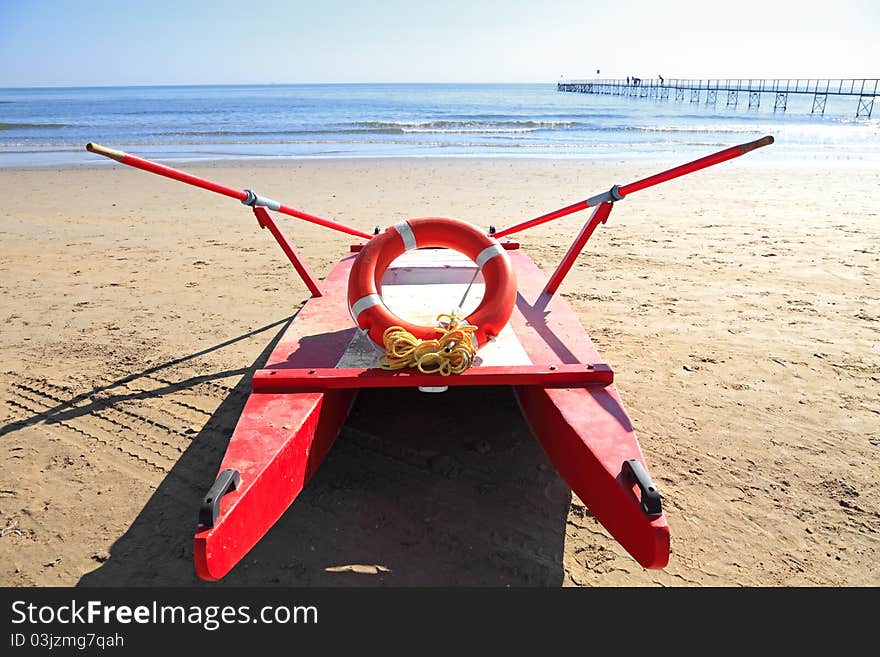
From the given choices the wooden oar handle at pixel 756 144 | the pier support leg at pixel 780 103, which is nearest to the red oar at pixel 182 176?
the wooden oar handle at pixel 756 144

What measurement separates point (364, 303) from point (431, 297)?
0.86m

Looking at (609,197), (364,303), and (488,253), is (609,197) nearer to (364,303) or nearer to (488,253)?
(488,253)

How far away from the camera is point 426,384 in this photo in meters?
2.37

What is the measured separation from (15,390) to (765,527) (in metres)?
4.02

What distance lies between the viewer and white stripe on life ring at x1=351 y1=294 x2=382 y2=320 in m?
2.68

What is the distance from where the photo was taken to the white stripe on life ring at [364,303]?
2.68 meters

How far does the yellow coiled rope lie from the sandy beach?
55 centimetres

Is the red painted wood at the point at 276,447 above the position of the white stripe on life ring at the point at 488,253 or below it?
below

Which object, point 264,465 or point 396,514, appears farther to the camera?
point 396,514

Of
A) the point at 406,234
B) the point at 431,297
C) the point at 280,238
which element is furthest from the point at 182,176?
the point at 431,297

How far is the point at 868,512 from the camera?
2408 millimetres

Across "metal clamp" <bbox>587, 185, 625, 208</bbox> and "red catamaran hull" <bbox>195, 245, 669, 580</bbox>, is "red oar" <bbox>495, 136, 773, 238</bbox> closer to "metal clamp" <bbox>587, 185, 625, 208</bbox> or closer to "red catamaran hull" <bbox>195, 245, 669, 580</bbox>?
"metal clamp" <bbox>587, 185, 625, 208</bbox>

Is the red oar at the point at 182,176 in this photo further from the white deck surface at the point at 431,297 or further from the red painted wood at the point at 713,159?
the red painted wood at the point at 713,159

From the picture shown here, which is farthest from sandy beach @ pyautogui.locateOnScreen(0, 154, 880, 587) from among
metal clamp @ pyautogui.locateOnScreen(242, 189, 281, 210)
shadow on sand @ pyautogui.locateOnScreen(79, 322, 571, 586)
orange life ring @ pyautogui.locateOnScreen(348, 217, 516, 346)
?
metal clamp @ pyautogui.locateOnScreen(242, 189, 281, 210)
